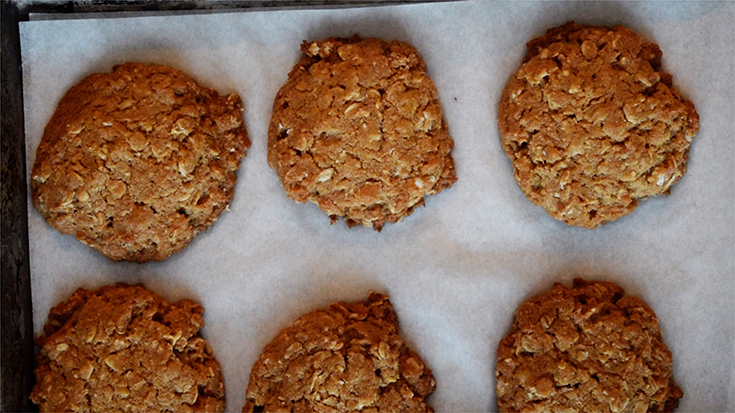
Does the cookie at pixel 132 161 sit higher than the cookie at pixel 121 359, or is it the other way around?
A: the cookie at pixel 132 161

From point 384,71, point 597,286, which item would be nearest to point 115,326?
point 384,71

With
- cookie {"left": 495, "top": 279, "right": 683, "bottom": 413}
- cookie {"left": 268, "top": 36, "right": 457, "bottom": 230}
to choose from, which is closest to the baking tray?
cookie {"left": 268, "top": 36, "right": 457, "bottom": 230}

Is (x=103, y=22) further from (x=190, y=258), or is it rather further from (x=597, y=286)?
(x=597, y=286)

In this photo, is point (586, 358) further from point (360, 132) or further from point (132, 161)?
point (132, 161)

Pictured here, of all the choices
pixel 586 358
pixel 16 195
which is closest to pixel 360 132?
pixel 586 358

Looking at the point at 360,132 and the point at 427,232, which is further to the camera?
the point at 427,232

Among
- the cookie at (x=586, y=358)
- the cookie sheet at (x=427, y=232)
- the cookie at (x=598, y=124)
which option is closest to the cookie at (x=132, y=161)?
the cookie sheet at (x=427, y=232)

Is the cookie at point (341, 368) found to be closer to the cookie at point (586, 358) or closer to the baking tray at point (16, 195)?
the cookie at point (586, 358)

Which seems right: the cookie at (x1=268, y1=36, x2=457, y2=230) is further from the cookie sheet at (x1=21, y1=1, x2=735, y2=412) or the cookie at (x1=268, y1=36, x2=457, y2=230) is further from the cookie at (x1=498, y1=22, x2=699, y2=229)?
the cookie at (x1=498, y1=22, x2=699, y2=229)
